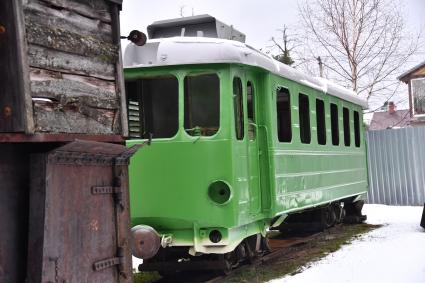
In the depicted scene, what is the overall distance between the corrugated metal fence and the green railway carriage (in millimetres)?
8718

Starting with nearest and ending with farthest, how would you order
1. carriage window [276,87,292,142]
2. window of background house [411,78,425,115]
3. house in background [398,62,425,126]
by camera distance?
carriage window [276,87,292,142] < house in background [398,62,425,126] < window of background house [411,78,425,115]

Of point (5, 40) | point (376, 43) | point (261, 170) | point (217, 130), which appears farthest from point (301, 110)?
point (376, 43)

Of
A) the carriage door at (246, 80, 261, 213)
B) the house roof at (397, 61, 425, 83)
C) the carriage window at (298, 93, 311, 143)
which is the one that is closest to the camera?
the carriage door at (246, 80, 261, 213)

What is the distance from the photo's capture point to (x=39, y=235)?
3398mm

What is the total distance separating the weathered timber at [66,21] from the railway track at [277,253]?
3.58 m

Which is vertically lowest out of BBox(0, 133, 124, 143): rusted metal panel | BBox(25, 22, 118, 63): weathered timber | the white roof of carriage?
BBox(0, 133, 124, 143): rusted metal panel

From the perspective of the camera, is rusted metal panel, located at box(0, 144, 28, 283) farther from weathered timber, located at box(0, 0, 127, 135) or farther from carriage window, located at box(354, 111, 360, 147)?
carriage window, located at box(354, 111, 360, 147)

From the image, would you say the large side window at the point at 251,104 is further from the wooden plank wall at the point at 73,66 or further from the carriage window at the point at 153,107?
the wooden plank wall at the point at 73,66

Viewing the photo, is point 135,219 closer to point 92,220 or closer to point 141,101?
point 141,101

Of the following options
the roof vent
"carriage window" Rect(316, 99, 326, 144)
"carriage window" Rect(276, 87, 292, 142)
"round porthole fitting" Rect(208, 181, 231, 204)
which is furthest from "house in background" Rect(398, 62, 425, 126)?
"round porthole fitting" Rect(208, 181, 231, 204)

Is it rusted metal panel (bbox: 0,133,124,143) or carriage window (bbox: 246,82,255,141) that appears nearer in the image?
rusted metal panel (bbox: 0,133,124,143)

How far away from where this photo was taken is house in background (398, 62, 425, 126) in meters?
30.6

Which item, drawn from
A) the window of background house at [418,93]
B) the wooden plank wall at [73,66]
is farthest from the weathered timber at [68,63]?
the window of background house at [418,93]

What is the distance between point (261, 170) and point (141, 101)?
1.61 metres
